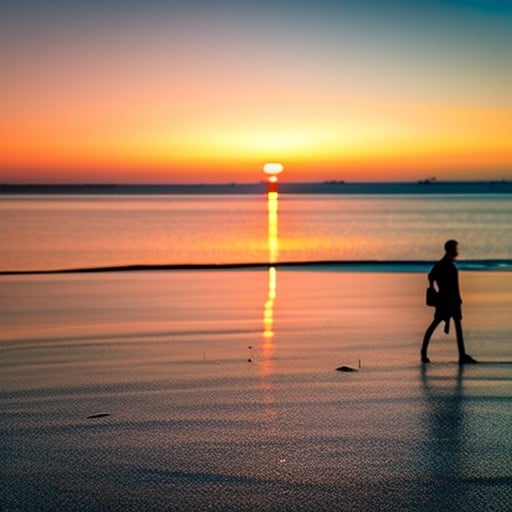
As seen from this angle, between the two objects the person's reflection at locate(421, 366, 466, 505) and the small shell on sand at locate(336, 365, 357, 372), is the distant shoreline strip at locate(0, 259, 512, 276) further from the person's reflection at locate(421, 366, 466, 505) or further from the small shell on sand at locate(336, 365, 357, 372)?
the person's reflection at locate(421, 366, 466, 505)

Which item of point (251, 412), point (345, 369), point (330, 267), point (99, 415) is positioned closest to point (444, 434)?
point (251, 412)

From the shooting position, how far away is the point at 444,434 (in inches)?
316

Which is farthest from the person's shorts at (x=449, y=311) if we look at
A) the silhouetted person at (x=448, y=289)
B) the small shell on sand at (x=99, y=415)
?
the small shell on sand at (x=99, y=415)

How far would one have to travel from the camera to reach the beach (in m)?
6.43

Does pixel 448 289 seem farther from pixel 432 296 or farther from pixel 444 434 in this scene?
pixel 444 434

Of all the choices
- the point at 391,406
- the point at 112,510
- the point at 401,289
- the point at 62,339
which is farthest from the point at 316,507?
the point at 401,289

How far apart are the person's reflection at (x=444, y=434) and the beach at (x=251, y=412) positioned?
24mm

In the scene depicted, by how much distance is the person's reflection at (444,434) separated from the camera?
6500mm

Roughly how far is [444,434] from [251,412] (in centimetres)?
205

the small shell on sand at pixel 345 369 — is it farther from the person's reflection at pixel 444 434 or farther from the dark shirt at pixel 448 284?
the dark shirt at pixel 448 284

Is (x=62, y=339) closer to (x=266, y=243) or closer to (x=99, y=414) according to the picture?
Result: (x=99, y=414)

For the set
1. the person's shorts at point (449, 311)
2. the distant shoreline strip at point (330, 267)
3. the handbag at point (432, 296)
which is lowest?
the distant shoreline strip at point (330, 267)

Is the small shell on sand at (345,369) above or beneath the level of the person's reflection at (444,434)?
beneath

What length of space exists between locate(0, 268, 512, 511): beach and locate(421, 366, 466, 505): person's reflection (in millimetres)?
24
